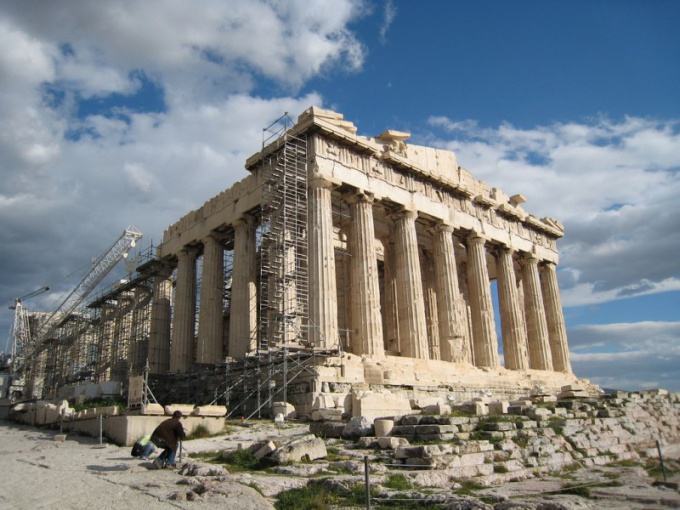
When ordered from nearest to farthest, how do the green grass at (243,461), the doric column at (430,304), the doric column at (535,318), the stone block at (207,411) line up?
the green grass at (243,461)
the stone block at (207,411)
the doric column at (430,304)
the doric column at (535,318)

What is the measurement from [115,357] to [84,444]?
2591 cm

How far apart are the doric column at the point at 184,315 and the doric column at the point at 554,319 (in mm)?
22618

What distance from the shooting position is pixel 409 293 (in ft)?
91.6

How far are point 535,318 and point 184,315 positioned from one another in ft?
68.9

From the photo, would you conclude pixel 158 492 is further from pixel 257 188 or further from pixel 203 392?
pixel 257 188

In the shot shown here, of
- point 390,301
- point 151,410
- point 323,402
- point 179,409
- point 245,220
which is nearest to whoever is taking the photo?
point 151,410

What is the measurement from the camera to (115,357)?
40312mm

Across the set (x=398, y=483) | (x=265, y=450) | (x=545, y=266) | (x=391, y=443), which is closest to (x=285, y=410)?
(x=391, y=443)

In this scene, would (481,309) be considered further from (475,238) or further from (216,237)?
(216,237)

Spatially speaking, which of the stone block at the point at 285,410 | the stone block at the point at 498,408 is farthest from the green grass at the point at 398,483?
the stone block at the point at 285,410

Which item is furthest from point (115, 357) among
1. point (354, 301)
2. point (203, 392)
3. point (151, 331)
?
point (354, 301)

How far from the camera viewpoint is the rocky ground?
8.57 m

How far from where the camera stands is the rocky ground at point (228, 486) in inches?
337

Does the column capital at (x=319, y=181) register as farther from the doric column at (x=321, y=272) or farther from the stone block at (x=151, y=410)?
the stone block at (x=151, y=410)
